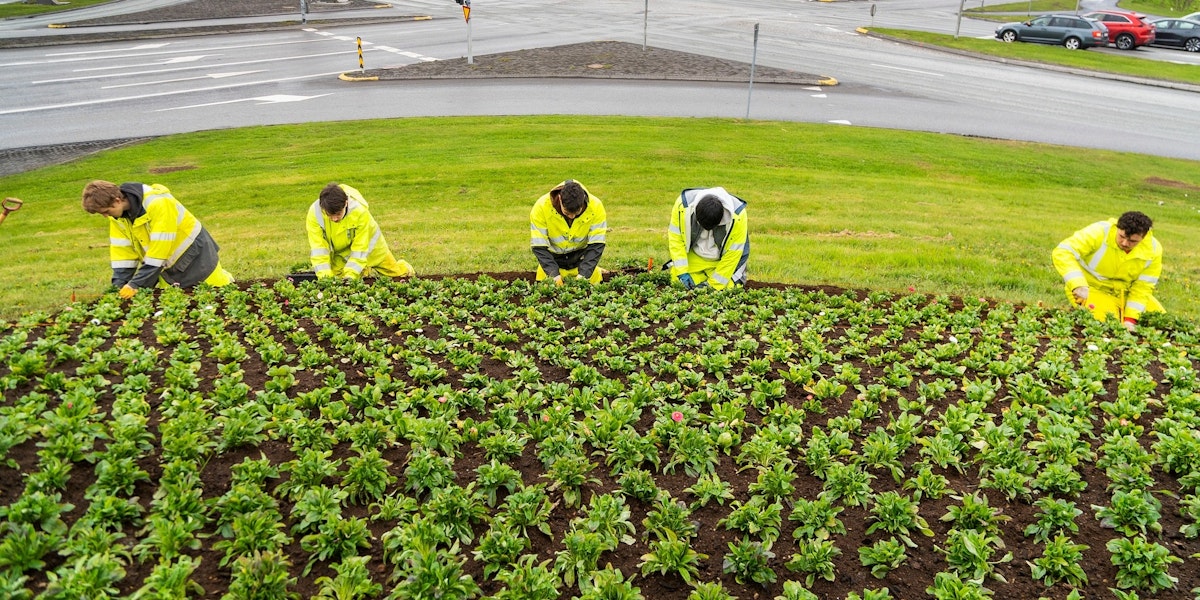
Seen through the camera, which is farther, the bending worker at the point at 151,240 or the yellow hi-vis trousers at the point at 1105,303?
the yellow hi-vis trousers at the point at 1105,303

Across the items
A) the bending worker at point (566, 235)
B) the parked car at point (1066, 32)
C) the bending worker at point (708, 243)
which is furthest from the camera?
the parked car at point (1066, 32)

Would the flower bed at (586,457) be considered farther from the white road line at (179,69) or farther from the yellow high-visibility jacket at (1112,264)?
the white road line at (179,69)

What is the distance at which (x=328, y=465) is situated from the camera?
4.90 meters

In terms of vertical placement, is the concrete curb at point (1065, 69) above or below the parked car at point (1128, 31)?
below

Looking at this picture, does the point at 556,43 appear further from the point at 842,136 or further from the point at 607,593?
the point at 607,593

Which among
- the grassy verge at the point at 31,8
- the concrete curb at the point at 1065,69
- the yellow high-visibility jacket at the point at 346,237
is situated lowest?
the yellow high-visibility jacket at the point at 346,237

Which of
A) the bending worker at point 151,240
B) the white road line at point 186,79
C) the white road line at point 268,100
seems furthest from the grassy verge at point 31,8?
the bending worker at point 151,240

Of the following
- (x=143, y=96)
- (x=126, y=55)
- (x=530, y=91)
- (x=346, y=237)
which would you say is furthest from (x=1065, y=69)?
(x=126, y=55)

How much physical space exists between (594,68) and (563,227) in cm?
1833

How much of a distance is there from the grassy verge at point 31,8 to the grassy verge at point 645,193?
30.5 meters

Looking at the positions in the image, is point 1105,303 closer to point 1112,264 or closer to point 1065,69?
point 1112,264

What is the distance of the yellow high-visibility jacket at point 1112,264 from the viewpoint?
8.12 metres

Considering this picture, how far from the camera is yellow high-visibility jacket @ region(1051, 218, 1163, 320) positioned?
8.12 m

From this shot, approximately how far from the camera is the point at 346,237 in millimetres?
8719
